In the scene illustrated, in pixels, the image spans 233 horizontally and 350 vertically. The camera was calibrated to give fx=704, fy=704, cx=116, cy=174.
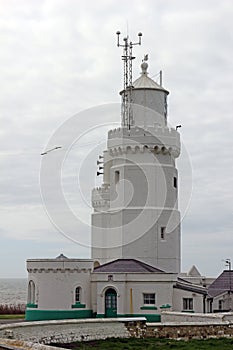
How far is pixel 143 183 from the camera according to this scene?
38.5 m

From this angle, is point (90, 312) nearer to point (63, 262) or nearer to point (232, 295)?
point (63, 262)

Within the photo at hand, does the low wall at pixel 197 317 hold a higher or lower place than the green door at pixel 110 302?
lower

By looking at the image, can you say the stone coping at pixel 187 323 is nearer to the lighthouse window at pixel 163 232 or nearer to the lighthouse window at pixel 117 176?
the lighthouse window at pixel 163 232

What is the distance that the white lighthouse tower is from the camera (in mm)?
38250

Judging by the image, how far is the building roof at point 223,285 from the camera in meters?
34.9

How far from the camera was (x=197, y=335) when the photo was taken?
24391 mm

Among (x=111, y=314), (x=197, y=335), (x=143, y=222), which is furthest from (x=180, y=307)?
(x=197, y=335)

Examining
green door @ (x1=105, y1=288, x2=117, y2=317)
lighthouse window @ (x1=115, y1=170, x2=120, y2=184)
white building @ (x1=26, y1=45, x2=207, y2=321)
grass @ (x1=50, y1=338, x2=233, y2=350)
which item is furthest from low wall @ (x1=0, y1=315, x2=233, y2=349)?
lighthouse window @ (x1=115, y1=170, x2=120, y2=184)

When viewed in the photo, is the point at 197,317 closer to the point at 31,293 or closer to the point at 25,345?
the point at 31,293

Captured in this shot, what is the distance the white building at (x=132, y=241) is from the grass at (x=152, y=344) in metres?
10.7

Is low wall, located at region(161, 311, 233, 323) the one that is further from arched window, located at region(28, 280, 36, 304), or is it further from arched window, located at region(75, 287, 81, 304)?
arched window, located at region(28, 280, 36, 304)

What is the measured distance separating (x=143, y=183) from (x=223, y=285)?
708 cm

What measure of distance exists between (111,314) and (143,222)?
5.95 m

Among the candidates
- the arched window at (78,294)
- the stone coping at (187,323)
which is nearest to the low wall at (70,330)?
the stone coping at (187,323)
